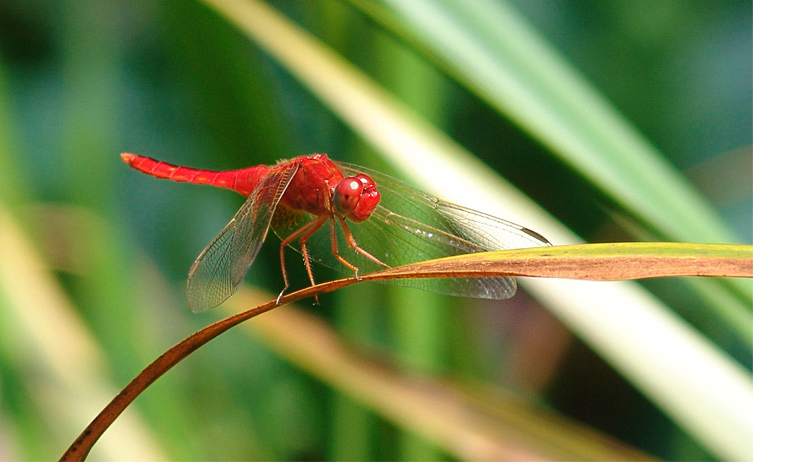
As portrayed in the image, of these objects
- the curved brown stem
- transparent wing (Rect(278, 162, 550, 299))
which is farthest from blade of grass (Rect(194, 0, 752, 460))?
the curved brown stem

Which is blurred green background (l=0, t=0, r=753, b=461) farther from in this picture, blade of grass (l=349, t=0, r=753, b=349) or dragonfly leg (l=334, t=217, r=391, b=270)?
dragonfly leg (l=334, t=217, r=391, b=270)

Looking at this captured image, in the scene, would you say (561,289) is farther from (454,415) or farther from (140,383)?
(140,383)

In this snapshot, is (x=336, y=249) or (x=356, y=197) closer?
(x=356, y=197)

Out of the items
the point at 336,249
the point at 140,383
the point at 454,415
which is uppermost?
the point at 336,249

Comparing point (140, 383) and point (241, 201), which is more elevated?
point (241, 201)

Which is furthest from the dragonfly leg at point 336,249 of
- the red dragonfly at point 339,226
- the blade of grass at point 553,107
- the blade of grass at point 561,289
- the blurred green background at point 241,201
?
the blade of grass at point 553,107

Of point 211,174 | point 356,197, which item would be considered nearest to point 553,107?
point 356,197

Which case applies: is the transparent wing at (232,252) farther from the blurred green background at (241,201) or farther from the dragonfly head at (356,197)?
the blurred green background at (241,201)
